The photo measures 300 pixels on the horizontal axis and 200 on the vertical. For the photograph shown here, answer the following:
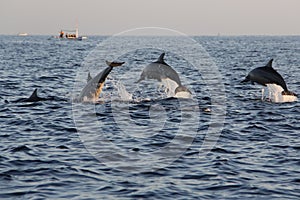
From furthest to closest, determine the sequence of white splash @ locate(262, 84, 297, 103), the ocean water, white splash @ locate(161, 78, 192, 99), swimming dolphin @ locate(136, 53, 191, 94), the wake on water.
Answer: white splash @ locate(161, 78, 192, 99), swimming dolphin @ locate(136, 53, 191, 94), the wake on water, white splash @ locate(262, 84, 297, 103), the ocean water

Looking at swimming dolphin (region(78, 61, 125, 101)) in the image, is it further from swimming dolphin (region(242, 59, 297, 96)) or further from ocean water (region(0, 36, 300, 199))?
swimming dolphin (region(242, 59, 297, 96))

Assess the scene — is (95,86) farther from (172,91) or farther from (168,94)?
(172,91)

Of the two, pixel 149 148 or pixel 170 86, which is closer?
pixel 149 148

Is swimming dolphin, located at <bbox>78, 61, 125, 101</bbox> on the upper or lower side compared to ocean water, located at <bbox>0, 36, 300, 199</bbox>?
upper

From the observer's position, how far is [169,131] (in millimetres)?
16172

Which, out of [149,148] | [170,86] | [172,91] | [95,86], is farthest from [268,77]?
[149,148]

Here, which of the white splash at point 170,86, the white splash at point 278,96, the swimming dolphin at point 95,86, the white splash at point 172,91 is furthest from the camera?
the white splash at point 170,86

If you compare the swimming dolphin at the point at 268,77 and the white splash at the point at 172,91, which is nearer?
the swimming dolphin at the point at 268,77

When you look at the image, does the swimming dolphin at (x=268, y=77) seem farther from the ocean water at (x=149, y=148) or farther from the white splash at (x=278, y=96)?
the ocean water at (x=149, y=148)

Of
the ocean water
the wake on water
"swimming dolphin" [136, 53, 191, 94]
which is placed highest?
"swimming dolphin" [136, 53, 191, 94]

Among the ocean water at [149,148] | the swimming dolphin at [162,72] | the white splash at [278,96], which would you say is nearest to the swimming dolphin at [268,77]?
the white splash at [278,96]

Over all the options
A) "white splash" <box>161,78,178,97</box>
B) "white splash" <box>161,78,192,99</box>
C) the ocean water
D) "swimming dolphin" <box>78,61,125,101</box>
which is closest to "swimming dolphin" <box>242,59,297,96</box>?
the ocean water

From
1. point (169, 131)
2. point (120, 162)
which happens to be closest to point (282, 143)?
point (169, 131)

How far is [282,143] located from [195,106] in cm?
693
